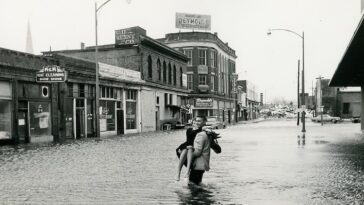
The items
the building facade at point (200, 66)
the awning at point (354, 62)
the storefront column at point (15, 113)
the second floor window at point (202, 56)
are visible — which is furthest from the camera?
the second floor window at point (202, 56)

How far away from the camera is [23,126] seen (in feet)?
86.4

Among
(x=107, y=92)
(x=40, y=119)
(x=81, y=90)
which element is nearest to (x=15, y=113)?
(x=40, y=119)

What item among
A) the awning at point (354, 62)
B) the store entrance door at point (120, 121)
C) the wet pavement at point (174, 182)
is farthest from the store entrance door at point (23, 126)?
the awning at point (354, 62)

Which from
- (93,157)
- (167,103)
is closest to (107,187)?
(93,157)

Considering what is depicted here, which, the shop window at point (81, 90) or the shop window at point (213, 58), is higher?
the shop window at point (213, 58)

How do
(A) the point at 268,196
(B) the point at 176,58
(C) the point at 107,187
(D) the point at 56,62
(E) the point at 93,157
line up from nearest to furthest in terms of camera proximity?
(A) the point at 268,196 < (C) the point at 107,187 < (E) the point at 93,157 < (D) the point at 56,62 < (B) the point at 176,58

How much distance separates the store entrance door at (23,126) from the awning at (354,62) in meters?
17.8

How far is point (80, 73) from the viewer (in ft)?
106

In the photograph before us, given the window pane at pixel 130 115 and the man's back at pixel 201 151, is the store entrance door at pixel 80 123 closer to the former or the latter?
the window pane at pixel 130 115

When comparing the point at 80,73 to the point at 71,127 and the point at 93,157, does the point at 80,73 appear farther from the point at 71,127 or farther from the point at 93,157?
the point at 93,157

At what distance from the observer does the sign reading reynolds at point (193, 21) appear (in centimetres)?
6925

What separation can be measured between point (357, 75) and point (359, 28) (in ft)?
58.6

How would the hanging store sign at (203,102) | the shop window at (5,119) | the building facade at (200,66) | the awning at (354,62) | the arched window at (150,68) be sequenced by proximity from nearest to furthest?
the awning at (354,62)
the shop window at (5,119)
the arched window at (150,68)
the hanging store sign at (203,102)
the building facade at (200,66)

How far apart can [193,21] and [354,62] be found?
4467 centimetres
